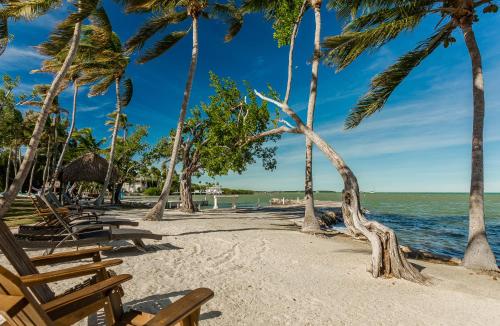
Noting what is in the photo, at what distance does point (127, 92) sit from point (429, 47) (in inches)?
721

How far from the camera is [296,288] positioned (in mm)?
4312

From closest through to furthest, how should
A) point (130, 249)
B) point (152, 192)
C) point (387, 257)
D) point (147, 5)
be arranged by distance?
1. point (387, 257)
2. point (130, 249)
3. point (147, 5)
4. point (152, 192)

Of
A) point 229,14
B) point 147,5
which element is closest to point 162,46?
point 147,5

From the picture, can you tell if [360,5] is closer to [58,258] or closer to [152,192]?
[58,258]

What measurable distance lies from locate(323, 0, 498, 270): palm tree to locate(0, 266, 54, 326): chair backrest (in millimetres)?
7734

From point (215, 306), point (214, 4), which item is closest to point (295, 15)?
point (214, 4)

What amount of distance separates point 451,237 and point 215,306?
50.5 ft

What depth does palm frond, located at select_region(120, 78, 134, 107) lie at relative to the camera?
19.1 metres

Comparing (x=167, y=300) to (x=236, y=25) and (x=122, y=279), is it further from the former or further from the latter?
(x=236, y=25)

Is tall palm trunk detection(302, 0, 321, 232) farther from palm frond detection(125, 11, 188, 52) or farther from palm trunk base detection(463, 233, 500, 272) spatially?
palm frond detection(125, 11, 188, 52)

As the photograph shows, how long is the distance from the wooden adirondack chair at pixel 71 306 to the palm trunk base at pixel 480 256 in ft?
24.2

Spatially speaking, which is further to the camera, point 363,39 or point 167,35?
point 167,35

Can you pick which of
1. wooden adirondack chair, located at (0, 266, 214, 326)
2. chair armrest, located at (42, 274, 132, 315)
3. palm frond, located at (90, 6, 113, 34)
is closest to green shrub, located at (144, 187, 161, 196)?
palm frond, located at (90, 6, 113, 34)

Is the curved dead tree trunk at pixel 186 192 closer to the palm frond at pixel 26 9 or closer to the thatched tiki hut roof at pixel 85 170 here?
the thatched tiki hut roof at pixel 85 170
